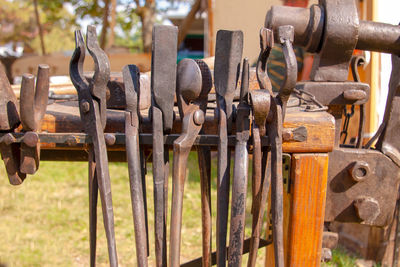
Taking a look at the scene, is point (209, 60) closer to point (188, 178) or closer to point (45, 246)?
point (45, 246)

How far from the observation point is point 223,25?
→ 4.41 metres

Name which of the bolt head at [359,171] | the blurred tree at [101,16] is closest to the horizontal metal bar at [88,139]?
the bolt head at [359,171]

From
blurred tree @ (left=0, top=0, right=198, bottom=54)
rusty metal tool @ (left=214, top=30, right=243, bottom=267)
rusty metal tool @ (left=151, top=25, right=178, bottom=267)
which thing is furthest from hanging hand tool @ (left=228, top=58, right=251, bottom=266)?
blurred tree @ (left=0, top=0, right=198, bottom=54)

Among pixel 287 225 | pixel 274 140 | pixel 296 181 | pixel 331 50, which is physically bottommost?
pixel 287 225

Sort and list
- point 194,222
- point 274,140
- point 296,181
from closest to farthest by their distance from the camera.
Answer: point 274,140 < point 296,181 < point 194,222

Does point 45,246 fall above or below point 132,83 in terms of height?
below

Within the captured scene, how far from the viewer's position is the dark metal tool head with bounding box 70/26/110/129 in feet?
2.51

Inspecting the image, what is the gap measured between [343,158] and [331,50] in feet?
0.88

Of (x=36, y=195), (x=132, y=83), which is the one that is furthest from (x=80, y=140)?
(x=36, y=195)

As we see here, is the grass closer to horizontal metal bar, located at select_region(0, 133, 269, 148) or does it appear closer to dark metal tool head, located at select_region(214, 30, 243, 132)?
horizontal metal bar, located at select_region(0, 133, 269, 148)

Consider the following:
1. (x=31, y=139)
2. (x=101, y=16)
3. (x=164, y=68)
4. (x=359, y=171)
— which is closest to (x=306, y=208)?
(x=359, y=171)

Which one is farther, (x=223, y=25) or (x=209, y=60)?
(x=223, y=25)

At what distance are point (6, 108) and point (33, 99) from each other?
0.07m

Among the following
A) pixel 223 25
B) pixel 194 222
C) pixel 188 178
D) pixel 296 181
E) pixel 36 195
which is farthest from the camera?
pixel 223 25
